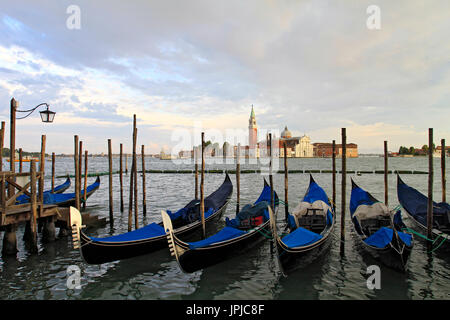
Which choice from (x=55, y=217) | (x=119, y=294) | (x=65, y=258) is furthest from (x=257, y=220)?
(x=55, y=217)

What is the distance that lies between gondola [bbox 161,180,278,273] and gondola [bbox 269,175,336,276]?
88 centimetres

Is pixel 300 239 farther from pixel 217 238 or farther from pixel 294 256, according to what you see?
pixel 217 238

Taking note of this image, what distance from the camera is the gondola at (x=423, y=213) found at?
283 inches

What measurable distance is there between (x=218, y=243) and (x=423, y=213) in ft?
22.0

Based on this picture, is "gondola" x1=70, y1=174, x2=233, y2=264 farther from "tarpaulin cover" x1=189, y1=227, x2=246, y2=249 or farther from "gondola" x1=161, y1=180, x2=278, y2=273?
"tarpaulin cover" x1=189, y1=227, x2=246, y2=249

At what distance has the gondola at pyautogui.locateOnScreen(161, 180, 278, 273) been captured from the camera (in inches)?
206

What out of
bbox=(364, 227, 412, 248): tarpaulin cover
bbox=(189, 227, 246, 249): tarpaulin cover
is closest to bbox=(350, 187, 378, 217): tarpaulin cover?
bbox=(364, 227, 412, 248): tarpaulin cover

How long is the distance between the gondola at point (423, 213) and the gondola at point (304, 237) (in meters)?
2.57

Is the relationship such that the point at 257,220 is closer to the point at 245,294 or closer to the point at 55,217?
the point at 245,294

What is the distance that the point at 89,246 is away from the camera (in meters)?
5.57

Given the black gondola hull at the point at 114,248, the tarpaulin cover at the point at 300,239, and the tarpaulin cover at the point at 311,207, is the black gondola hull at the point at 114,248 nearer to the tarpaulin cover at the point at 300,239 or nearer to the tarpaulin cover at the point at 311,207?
the tarpaulin cover at the point at 300,239

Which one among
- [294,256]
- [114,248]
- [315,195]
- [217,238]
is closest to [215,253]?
[217,238]

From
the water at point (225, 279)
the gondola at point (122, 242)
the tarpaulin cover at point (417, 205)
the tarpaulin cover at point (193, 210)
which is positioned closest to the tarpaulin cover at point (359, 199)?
the tarpaulin cover at point (417, 205)
